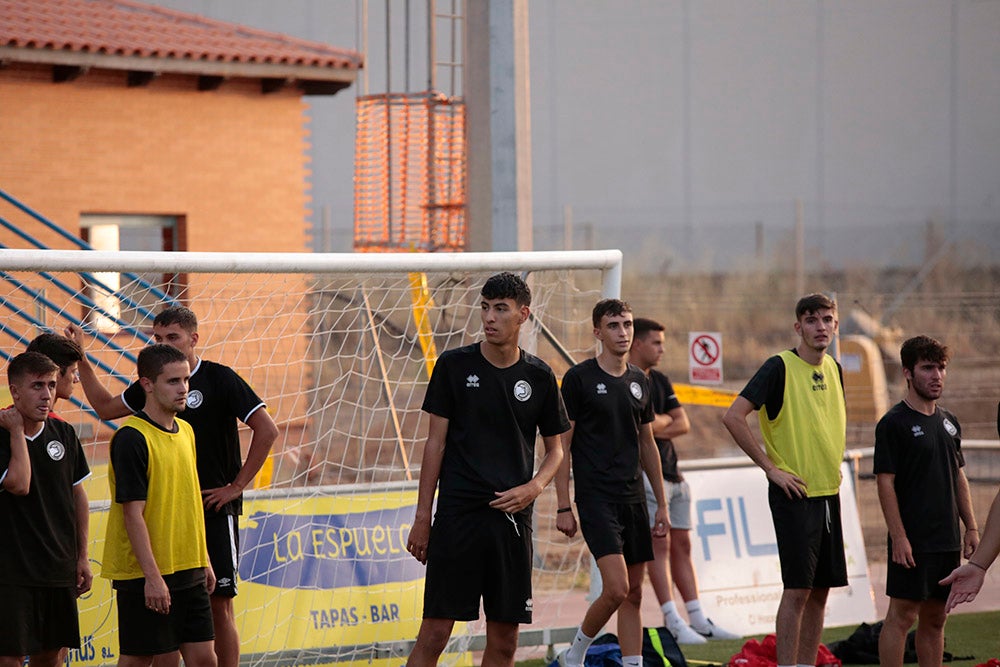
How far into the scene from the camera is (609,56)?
87.0 feet

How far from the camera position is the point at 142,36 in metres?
15.4

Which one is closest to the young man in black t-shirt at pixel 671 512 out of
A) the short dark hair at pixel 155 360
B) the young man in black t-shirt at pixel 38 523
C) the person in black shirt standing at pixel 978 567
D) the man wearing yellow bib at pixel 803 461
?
the man wearing yellow bib at pixel 803 461

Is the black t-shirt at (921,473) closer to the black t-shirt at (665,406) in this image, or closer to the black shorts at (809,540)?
the black shorts at (809,540)

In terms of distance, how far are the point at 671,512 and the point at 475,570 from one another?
133 inches

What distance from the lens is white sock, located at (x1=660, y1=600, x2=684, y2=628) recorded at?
8406 millimetres

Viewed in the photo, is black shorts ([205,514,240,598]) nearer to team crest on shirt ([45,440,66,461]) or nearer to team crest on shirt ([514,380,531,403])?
team crest on shirt ([45,440,66,461])

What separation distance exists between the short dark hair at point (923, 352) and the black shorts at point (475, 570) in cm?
224

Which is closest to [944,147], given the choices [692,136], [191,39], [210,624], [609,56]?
[692,136]

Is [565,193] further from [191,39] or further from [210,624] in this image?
[210,624]

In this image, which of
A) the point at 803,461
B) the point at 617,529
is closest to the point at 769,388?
the point at 803,461

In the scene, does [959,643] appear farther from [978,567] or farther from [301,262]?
[301,262]

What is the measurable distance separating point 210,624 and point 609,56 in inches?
888

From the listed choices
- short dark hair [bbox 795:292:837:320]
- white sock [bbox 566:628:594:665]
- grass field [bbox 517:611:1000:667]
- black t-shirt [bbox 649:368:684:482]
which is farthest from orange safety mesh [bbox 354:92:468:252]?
white sock [bbox 566:628:594:665]

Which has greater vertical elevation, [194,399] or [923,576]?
[194,399]
